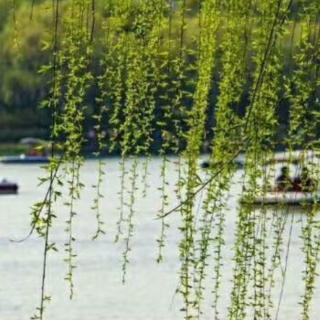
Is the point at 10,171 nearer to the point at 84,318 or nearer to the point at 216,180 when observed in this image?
the point at 84,318

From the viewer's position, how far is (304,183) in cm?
395

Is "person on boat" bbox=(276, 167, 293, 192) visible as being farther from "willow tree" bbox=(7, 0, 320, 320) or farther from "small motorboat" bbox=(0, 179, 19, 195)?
"small motorboat" bbox=(0, 179, 19, 195)

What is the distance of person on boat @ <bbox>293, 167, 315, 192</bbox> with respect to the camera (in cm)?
386

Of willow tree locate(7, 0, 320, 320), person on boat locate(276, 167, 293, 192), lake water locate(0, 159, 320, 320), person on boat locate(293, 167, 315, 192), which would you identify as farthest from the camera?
lake water locate(0, 159, 320, 320)

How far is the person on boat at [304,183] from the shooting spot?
12.7 feet

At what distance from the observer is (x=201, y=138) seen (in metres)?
3.89

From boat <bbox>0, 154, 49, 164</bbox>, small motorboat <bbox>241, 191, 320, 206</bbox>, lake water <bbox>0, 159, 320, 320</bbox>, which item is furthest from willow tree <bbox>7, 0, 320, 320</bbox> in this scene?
boat <bbox>0, 154, 49, 164</bbox>

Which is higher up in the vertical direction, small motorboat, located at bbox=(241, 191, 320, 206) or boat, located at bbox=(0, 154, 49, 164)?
small motorboat, located at bbox=(241, 191, 320, 206)

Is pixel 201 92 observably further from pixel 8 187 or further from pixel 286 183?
pixel 8 187

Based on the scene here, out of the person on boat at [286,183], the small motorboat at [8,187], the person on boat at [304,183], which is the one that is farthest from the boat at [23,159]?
the person on boat at [304,183]

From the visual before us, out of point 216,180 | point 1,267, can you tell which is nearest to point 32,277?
point 1,267

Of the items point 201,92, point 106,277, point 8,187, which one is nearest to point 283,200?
point 201,92

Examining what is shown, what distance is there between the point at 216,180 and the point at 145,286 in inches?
585

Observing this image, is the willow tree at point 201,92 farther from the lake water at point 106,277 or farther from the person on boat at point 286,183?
the lake water at point 106,277
